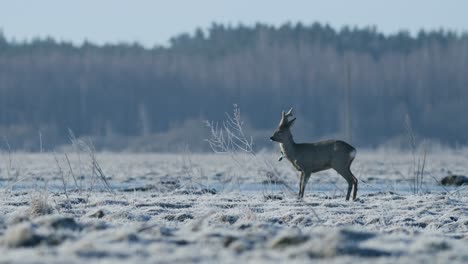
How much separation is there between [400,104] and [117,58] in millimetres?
27749

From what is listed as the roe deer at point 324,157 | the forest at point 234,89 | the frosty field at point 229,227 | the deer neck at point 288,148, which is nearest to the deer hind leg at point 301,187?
the roe deer at point 324,157

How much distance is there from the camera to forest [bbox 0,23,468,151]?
8362 cm

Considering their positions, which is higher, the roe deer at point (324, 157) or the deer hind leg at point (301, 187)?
the roe deer at point (324, 157)

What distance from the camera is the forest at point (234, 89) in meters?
83.6

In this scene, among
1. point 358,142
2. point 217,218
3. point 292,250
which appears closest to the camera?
point 292,250

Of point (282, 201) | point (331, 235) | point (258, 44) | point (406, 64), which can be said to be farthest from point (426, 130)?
point (331, 235)

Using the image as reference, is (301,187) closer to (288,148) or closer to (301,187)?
(301,187)

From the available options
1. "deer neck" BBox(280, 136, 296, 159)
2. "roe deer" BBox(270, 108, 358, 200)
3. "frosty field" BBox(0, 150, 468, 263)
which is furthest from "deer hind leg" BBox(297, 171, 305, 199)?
"deer neck" BBox(280, 136, 296, 159)

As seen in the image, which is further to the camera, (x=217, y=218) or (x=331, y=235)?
(x=217, y=218)

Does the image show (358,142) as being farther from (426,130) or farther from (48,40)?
(48,40)

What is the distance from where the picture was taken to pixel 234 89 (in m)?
91.6

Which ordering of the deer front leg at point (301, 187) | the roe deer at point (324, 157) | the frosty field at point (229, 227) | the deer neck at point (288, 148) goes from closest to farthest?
1. the frosty field at point (229, 227)
2. the deer front leg at point (301, 187)
3. the roe deer at point (324, 157)
4. the deer neck at point (288, 148)

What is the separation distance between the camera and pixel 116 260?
754 cm

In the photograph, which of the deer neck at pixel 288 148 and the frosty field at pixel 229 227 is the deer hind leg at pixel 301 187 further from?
the deer neck at pixel 288 148
